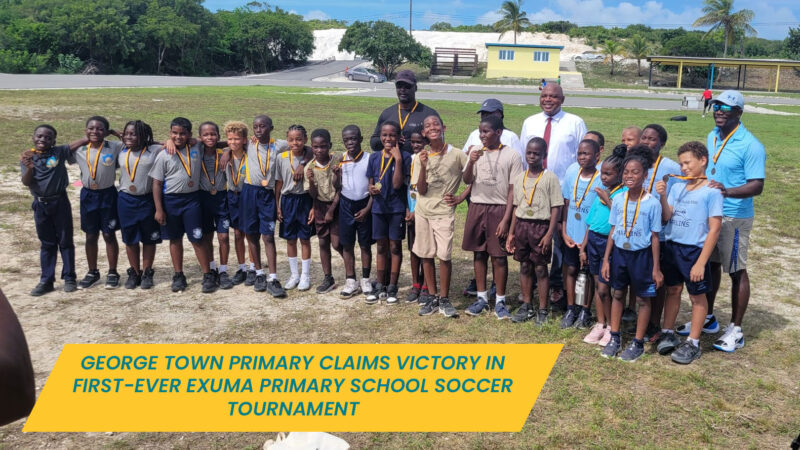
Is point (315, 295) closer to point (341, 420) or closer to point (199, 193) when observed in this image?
point (199, 193)

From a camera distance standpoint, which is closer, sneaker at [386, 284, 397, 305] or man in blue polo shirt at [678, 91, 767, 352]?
man in blue polo shirt at [678, 91, 767, 352]

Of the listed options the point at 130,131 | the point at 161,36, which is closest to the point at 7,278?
the point at 130,131

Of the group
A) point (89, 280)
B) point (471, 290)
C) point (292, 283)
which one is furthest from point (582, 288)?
point (89, 280)

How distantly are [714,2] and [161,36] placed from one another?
54202mm

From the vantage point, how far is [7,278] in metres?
6.89

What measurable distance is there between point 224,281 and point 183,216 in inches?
31.6

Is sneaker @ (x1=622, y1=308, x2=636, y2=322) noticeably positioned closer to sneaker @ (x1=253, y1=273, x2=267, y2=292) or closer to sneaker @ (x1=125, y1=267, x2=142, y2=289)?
sneaker @ (x1=253, y1=273, x2=267, y2=292)

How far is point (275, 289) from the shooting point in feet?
21.5

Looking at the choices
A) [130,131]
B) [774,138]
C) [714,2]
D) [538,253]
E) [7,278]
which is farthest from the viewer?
[714,2]

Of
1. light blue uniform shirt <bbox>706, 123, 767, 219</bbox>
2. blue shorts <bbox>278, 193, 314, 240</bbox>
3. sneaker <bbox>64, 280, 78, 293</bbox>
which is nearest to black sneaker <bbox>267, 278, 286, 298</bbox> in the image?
blue shorts <bbox>278, 193, 314, 240</bbox>

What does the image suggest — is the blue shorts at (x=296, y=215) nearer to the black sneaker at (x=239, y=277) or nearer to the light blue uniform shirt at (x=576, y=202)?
the black sneaker at (x=239, y=277)

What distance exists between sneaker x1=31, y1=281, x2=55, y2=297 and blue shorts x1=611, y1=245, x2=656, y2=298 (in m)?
5.41

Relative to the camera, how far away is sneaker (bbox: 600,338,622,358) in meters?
5.12

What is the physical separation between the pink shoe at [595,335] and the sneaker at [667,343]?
46 cm
